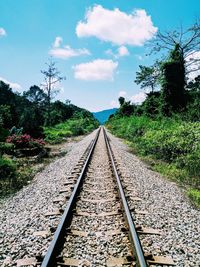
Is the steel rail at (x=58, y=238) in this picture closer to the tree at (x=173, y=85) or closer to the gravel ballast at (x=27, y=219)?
the gravel ballast at (x=27, y=219)

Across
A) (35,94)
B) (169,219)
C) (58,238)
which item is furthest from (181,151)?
(35,94)

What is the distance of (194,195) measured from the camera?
7.82 m

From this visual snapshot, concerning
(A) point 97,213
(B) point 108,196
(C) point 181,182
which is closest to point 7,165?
(B) point 108,196

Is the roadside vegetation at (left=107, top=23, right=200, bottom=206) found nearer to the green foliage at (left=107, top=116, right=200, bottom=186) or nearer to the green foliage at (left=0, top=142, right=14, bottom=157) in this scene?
the green foliage at (left=107, top=116, right=200, bottom=186)

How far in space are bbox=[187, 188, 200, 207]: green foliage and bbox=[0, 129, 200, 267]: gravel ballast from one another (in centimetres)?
20

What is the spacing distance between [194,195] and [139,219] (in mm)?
2873

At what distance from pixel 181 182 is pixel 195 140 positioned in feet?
9.21

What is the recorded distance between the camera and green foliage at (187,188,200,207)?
24.3 ft

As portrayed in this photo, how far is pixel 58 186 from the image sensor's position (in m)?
8.20

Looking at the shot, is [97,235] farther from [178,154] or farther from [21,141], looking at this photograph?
[21,141]

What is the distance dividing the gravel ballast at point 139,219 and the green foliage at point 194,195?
7.7 inches

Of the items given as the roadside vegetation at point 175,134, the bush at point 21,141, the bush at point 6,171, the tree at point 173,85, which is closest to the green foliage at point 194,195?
the roadside vegetation at point 175,134

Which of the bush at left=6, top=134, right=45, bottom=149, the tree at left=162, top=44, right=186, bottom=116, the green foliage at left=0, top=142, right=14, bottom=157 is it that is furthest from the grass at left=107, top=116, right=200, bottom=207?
the tree at left=162, top=44, right=186, bottom=116

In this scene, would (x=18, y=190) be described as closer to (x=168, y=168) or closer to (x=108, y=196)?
(x=108, y=196)
